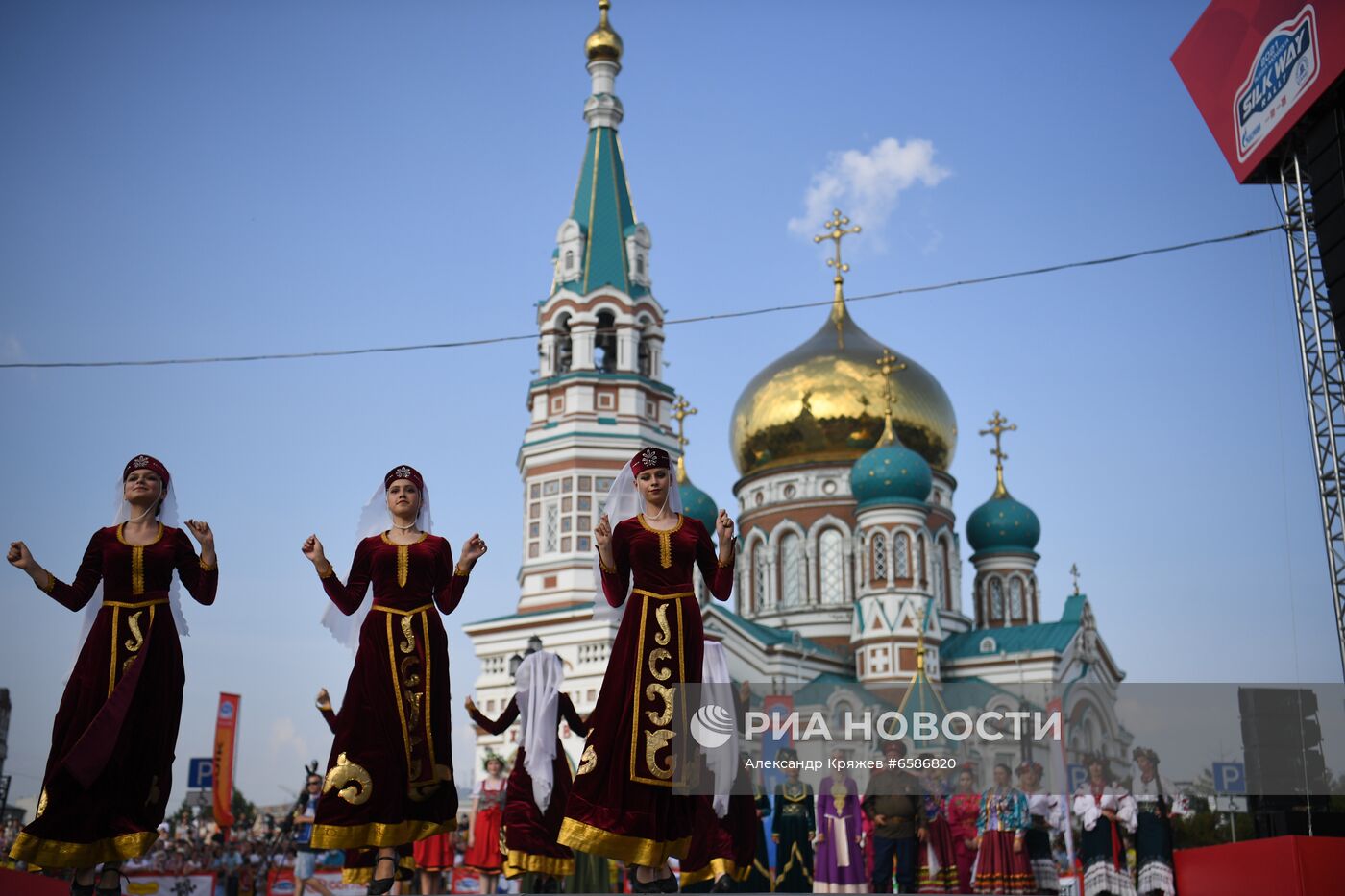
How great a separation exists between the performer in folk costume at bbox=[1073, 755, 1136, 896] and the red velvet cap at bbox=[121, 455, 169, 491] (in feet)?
23.5

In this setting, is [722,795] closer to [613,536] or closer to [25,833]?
[613,536]

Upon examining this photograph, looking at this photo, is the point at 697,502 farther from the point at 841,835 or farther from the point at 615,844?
the point at 615,844

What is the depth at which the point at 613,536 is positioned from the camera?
692 centimetres

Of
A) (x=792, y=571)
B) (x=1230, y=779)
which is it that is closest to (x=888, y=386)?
(x=792, y=571)

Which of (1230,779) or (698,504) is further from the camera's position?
(698,504)

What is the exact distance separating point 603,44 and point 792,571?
16592 millimetres

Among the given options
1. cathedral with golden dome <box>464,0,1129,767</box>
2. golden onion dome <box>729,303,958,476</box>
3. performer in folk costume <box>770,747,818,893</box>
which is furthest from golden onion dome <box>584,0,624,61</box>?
performer in folk costume <box>770,747,818,893</box>

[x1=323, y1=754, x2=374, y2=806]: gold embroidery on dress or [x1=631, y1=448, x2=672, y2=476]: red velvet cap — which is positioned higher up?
[x1=631, y1=448, x2=672, y2=476]: red velvet cap

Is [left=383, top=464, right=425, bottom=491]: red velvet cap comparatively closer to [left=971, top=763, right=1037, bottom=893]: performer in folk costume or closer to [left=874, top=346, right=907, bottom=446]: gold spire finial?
[left=971, top=763, right=1037, bottom=893]: performer in folk costume

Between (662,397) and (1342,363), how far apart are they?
27.0m

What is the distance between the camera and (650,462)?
700cm

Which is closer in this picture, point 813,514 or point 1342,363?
point 1342,363

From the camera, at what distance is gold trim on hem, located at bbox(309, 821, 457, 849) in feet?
21.7

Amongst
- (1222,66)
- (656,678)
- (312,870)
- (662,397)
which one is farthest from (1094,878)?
(662,397)
